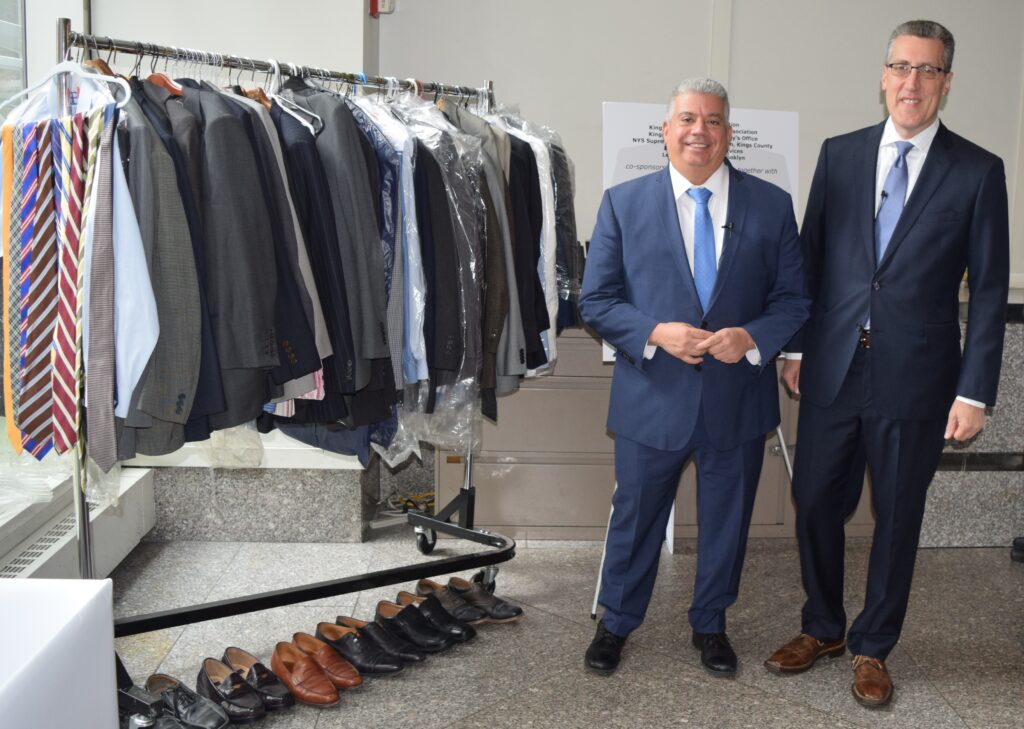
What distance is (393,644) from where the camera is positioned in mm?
2555

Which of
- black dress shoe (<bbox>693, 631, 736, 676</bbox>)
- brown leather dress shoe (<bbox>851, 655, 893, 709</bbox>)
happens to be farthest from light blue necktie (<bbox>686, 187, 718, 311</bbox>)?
brown leather dress shoe (<bbox>851, 655, 893, 709</bbox>)

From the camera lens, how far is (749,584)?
3174 millimetres

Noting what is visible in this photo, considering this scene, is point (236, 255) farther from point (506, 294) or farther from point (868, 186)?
point (868, 186)

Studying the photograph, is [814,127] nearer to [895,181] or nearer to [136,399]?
[895,181]

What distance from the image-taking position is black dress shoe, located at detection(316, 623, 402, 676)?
8.10 ft

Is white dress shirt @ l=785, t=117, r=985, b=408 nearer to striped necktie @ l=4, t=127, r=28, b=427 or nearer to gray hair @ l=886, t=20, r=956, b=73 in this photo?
gray hair @ l=886, t=20, r=956, b=73

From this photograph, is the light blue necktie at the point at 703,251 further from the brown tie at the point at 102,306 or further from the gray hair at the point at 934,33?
the brown tie at the point at 102,306

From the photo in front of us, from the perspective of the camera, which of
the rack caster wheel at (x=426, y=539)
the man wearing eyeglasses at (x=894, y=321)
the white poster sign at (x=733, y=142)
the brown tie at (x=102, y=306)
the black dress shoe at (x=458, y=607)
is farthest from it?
the white poster sign at (x=733, y=142)

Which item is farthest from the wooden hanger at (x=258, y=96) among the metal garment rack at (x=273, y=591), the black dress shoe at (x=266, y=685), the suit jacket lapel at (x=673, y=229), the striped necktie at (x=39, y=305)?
the black dress shoe at (x=266, y=685)

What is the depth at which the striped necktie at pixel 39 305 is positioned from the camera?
6.16ft

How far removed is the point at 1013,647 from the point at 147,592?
2.73 meters

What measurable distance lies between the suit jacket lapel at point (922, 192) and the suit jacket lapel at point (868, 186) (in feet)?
0.20

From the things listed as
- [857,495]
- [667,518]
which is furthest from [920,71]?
[667,518]

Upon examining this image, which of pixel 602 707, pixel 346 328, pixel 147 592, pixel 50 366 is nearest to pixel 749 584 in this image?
pixel 602 707
